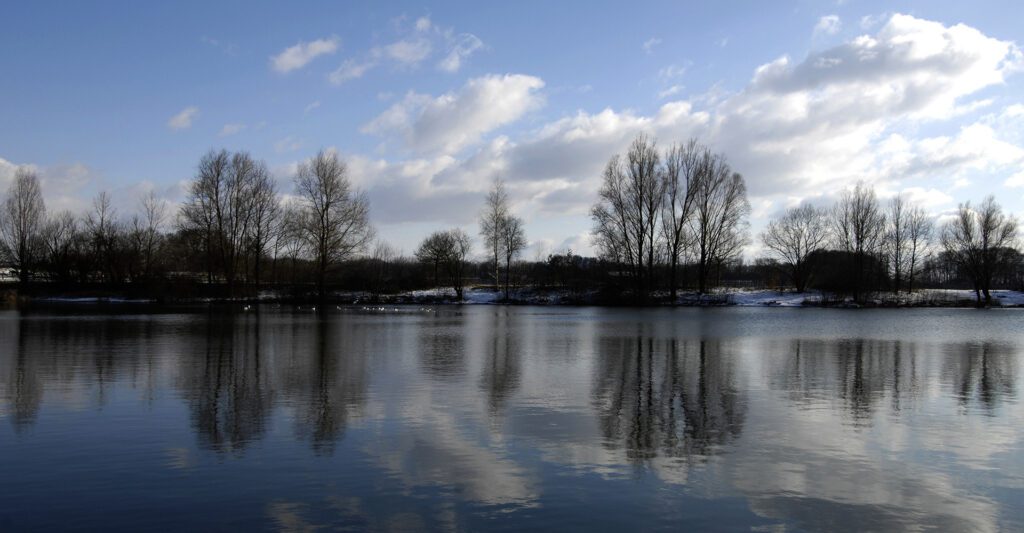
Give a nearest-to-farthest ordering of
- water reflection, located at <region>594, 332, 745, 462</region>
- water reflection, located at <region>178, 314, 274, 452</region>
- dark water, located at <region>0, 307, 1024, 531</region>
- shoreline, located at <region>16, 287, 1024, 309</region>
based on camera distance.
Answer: dark water, located at <region>0, 307, 1024, 531</region>, water reflection, located at <region>594, 332, 745, 462</region>, water reflection, located at <region>178, 314, 274, 452</region>, shoreline, located at <region>16, 287, 1024, 309</region>

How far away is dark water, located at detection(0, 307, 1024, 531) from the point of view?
6637 mm

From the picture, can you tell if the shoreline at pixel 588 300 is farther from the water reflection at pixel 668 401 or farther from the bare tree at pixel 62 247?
the water reflection at pixel 668 401

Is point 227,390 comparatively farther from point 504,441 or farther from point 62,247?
point 62,247

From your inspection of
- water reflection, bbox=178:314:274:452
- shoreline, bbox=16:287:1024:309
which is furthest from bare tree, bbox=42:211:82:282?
water reflection, bbox=178:314:274:452

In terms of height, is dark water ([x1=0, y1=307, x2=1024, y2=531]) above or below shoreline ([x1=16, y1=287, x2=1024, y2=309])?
below

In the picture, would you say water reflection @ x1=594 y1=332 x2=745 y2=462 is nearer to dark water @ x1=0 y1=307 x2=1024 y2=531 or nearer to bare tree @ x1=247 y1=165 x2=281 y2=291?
dark water @ x1=0 y1=307 x2=1024 y2=531

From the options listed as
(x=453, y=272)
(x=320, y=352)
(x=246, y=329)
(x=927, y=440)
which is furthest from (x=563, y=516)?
(x=453, y=272)

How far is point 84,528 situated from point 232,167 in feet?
200

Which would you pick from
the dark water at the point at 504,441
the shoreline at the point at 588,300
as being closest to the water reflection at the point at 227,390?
the dark water at the point at 504,441

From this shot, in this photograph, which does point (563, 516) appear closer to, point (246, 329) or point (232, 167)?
point (246, 329)

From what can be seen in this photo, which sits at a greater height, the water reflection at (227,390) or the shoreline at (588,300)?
the shoreline at (588,300)

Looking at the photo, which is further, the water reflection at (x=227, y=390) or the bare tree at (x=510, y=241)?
the bare tree at (x=510, y=241)

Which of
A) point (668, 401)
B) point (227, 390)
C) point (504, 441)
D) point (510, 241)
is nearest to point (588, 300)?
point (510, 241)

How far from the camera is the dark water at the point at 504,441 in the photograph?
21.8 feet
